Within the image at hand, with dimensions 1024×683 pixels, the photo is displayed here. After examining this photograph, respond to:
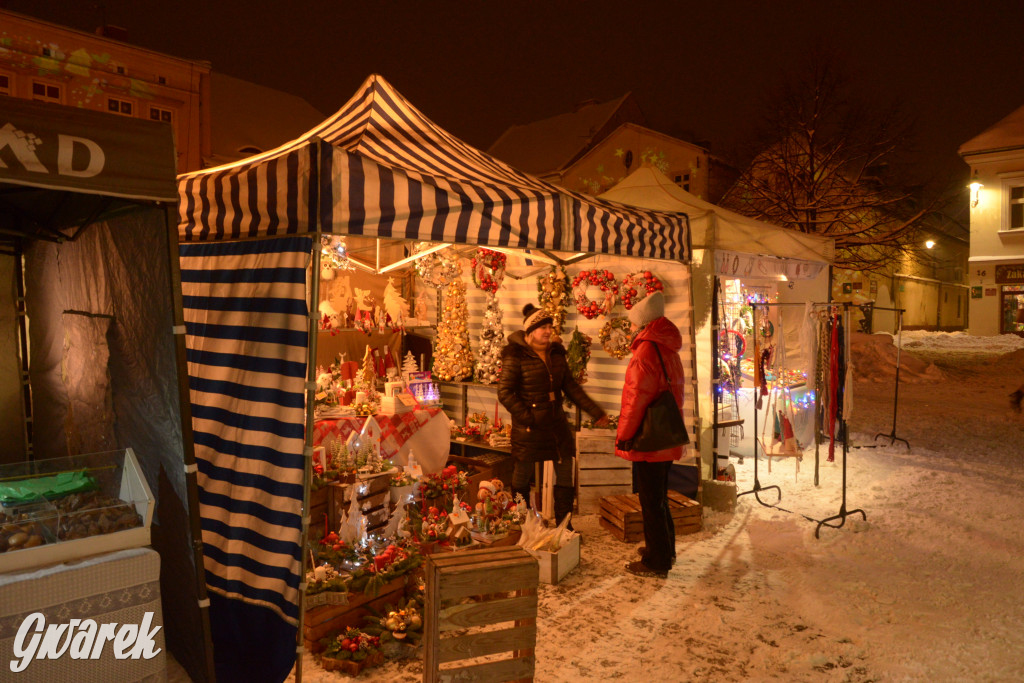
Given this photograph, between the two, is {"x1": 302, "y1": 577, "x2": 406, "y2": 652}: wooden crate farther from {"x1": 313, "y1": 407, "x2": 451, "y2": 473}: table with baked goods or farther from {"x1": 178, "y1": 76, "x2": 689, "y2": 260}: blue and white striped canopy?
{"x1": 178, "y1": 76, "x2": 689, "y2": 260}: blue and white striped canopy

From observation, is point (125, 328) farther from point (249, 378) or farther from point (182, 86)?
point (182, 86)

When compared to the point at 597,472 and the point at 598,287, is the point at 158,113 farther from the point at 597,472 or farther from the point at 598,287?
the point at 597,472

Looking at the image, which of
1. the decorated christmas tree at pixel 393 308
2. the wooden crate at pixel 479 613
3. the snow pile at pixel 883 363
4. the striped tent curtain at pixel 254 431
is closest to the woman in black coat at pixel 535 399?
the wooden crate at pixel 479 613

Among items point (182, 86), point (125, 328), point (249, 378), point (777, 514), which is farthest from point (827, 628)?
point (182, 86)

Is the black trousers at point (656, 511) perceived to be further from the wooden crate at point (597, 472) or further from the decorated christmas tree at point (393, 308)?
the decorated christmas tree at point (393, 308)

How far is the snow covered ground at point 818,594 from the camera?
3678 mm

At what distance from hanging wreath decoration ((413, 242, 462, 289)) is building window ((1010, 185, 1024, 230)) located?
79.9 ft

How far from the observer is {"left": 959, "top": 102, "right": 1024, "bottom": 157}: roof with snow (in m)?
22.9

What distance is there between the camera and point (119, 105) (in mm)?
19016

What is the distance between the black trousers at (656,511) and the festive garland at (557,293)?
297 cm

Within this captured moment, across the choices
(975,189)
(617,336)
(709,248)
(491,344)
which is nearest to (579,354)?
(617,336)

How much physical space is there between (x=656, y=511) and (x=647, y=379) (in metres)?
1.02

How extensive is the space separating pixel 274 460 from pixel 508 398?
2.51m

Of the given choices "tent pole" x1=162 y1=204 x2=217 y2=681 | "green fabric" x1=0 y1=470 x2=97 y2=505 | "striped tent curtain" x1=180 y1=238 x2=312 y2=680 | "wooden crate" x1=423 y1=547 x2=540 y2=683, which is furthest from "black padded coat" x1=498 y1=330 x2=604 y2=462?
"green fabric" x1=0 y1=470 x2=97 y2=505
